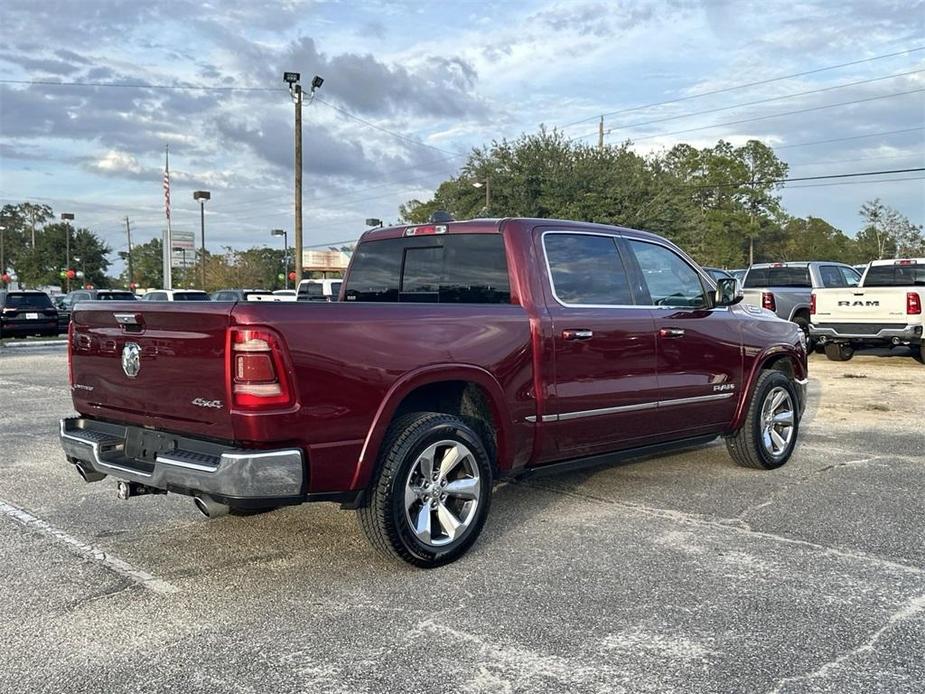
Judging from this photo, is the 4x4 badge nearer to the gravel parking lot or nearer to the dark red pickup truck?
the dark red pickup truck

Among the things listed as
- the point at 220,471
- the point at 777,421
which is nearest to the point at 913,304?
the point at 777,421

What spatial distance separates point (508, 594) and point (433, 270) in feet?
7.45

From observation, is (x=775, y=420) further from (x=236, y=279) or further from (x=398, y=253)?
(x=236, y=279)

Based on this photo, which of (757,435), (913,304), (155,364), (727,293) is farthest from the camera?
(913,304)

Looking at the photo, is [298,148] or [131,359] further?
[298,148]

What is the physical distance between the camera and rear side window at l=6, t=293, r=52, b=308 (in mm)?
25578

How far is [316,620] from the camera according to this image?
3615 mm

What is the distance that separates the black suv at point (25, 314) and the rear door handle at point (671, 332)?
24901 millimetres

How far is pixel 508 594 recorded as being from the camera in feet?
12.8

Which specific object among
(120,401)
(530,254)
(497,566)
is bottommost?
(497,566)

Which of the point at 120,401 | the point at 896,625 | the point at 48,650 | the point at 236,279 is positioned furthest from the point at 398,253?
the point at 236,279

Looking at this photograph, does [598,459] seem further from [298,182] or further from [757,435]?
[298,182]

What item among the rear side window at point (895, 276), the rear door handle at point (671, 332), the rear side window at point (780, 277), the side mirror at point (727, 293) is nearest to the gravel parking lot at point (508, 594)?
the rear door handle at point (671, 332)

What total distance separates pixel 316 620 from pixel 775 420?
14.4ft
